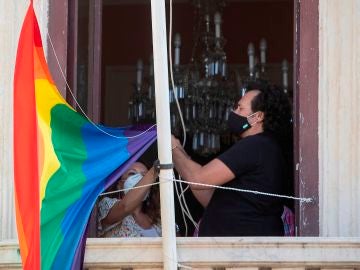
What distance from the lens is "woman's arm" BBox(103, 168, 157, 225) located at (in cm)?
546

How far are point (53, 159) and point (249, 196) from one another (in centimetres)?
104

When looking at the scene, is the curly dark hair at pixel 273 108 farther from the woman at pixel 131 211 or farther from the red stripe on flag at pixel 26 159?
the red stripe on flag at pixel 26 159

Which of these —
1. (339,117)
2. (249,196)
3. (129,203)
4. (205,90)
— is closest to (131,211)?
(129,203)

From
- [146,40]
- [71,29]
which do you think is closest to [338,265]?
[71,29]

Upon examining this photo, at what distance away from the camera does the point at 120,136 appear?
5.27 meters

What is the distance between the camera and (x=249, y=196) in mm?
5434

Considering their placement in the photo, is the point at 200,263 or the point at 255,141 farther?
the point at 255,141

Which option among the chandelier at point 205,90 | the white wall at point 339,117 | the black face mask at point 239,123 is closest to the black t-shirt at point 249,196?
the black face mask at point 239,123

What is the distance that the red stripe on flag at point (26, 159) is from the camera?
457cm

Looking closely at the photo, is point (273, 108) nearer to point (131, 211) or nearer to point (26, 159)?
point (131, 211)

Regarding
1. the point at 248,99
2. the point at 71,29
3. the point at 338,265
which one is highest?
the point at 71,29

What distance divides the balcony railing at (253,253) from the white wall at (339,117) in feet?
1.28

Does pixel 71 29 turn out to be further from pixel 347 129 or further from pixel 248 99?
pixel 347 129

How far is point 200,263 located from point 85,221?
0.57 metres
